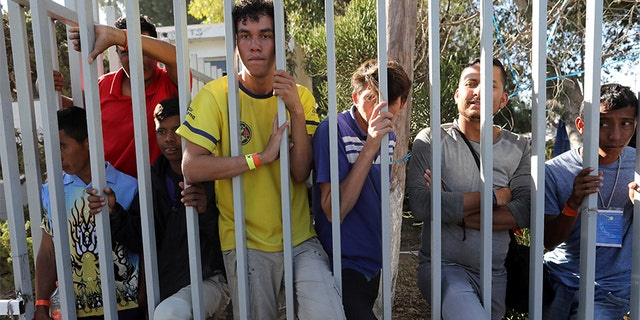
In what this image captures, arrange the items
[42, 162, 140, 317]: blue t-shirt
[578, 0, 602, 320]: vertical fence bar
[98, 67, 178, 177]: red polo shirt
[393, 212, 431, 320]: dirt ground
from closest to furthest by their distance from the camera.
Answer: [578, 0, 602, 320]: vertical fence bar, [42, 162, 140, 317]: blue t-shirt, [98, 67, 178, 177]: red polo shirt, [393, 212, 431, 320]: dirt ground

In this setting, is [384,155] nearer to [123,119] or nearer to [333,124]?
[333,124]

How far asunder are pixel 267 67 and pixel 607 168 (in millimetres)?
1624

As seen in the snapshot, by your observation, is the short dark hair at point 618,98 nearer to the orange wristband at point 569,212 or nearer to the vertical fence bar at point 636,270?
the vertical fence bar at point 636,270

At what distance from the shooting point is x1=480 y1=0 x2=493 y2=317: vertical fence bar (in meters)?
1.83

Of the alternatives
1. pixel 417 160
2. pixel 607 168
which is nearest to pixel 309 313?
pixel 417 160

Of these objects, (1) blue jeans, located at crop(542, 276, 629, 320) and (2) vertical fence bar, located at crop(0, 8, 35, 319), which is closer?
(2) vertical fence bar, located at crop(0, 8, 35, 319)

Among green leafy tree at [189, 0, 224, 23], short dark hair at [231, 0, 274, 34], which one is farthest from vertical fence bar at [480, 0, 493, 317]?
green leafy tree at [189, 0, 224, 23]

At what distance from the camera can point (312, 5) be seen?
27.7 ft

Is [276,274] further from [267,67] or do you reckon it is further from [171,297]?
[267,67]

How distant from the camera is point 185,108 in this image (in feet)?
6.33

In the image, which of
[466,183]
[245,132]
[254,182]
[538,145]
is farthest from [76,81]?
[538,145]

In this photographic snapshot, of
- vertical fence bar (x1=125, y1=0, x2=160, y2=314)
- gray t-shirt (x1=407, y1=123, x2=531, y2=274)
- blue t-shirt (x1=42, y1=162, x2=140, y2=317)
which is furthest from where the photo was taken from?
blue t-shirt (x1=42, y1=162, x2=140, y2=317)

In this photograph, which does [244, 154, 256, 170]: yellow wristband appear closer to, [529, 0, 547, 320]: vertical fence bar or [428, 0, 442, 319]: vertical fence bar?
[428, 0, 442, 319]: vertical fence bar

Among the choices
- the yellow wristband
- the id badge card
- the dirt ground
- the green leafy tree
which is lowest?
the dirt ground
